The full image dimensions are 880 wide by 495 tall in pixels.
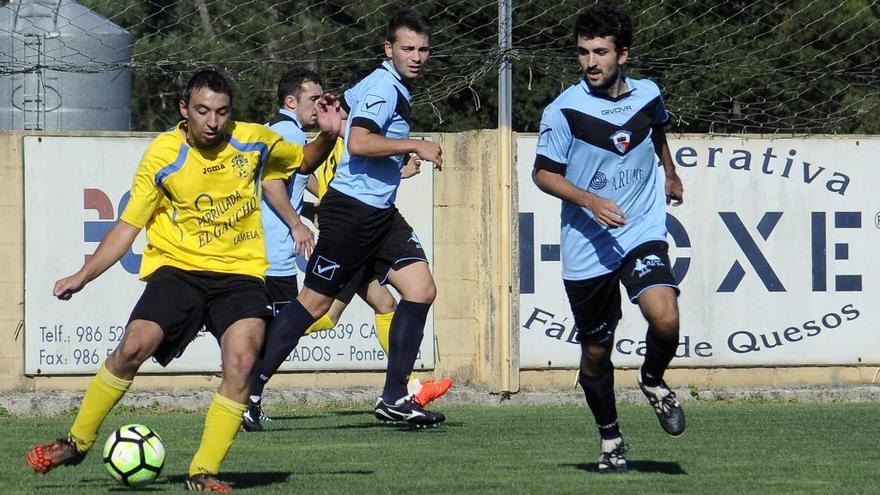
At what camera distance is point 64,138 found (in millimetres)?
11258

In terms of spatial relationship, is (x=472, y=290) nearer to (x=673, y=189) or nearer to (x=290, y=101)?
(x=290, y=101)

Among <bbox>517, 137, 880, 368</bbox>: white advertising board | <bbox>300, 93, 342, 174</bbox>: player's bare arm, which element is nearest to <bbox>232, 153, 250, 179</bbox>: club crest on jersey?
<bbox>300, 93, 342, 174</bbox>: player's bare arm

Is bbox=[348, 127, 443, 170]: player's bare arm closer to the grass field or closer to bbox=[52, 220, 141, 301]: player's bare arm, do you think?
the grass field

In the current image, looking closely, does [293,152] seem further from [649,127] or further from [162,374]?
[162,374]

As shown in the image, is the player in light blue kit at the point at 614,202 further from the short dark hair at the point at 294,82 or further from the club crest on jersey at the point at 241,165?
the short dark hair at the point at 294,82

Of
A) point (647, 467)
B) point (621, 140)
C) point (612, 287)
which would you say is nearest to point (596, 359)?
point (612, 287)

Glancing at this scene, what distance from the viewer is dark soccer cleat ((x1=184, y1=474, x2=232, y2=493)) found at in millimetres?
6172

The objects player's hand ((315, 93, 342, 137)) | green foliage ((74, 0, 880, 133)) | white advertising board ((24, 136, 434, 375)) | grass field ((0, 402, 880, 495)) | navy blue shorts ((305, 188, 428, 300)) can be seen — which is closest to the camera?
grass field ((0, 402, 880, 495))

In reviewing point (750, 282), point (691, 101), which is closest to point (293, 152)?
point (750, 282)

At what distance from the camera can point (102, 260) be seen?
6.37 meters

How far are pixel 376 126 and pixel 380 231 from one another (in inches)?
26.4

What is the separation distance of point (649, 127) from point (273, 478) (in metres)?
2.21

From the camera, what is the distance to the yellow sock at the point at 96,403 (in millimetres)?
6484

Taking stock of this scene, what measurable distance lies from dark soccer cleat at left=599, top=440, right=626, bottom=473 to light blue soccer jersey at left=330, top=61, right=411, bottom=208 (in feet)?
7.47
